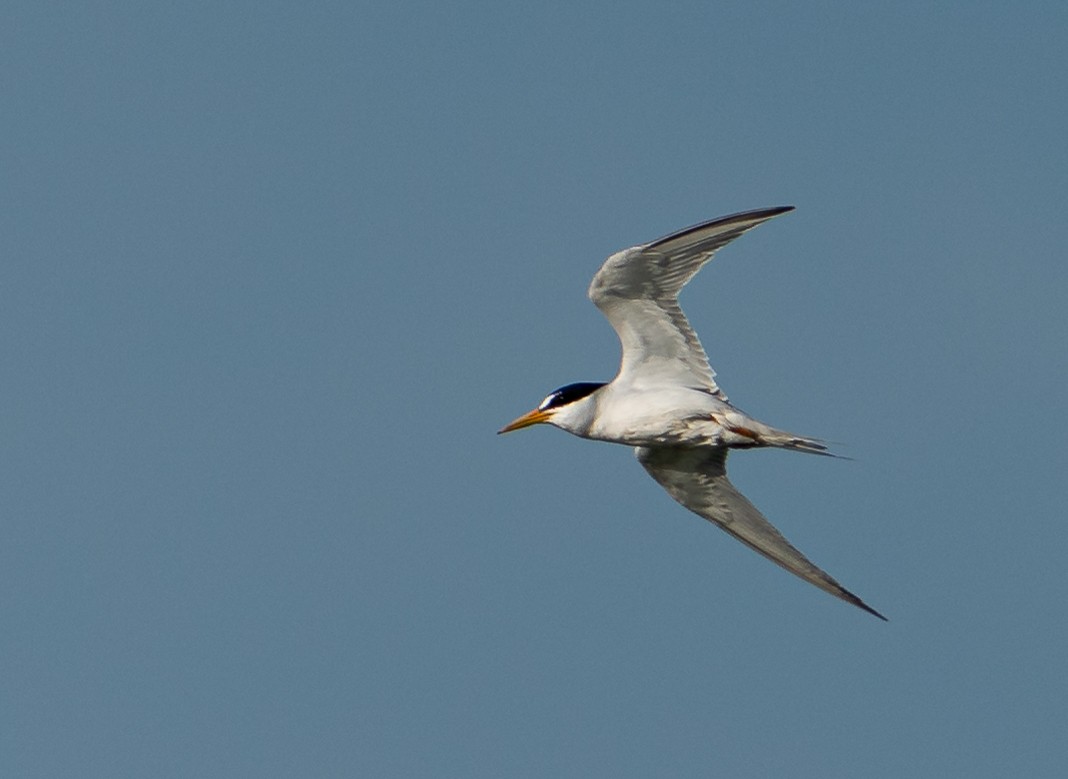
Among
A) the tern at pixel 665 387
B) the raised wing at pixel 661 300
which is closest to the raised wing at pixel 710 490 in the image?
the tern at pixel 665 387

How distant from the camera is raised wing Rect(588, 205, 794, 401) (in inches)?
633

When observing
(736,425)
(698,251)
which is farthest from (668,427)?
(698,251)

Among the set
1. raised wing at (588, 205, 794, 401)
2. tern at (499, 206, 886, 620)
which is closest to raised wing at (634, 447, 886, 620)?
tern at (499, 206, 886, 620)

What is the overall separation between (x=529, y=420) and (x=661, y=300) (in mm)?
2248

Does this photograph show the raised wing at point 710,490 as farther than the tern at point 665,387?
Yes

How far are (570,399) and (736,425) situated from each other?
1860 mm

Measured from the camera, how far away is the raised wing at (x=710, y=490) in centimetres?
1867

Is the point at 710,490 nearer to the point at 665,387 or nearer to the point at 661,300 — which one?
the point at 665,387

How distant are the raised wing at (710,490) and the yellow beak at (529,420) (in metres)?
1.56

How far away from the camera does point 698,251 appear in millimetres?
16328

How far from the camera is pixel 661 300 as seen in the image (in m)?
16.8

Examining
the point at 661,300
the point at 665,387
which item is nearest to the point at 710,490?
the point at 665,387

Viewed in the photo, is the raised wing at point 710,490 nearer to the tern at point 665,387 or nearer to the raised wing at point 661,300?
the tern at point 665,387

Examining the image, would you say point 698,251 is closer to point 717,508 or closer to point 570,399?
point 570,399
